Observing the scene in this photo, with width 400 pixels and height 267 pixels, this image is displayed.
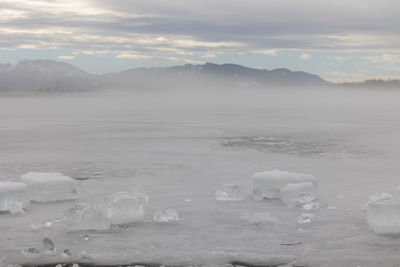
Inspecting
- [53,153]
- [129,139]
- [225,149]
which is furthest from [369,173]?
[129,139]

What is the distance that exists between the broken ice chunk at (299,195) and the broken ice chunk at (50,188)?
340cm

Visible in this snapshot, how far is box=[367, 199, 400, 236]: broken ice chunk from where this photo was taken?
22.4ft

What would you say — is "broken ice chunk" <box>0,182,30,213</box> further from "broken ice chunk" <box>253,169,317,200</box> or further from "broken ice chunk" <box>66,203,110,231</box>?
"broken ice chunk" <box>253,169,317,200</box>

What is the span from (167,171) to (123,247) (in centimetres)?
566

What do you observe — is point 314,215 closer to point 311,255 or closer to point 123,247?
point 311,255

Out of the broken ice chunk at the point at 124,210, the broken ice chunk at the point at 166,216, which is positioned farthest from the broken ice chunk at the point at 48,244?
the broken ice chunk at the point at 166,216

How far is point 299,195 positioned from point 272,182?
0.72m

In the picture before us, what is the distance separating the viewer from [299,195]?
8.36 meters

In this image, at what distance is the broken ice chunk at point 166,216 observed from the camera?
24.0 feet

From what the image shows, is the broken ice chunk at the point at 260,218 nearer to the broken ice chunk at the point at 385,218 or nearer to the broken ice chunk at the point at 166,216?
the broken ice chunk at the point at 166,216

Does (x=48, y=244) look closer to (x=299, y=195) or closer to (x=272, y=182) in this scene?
(x=299, y=195)

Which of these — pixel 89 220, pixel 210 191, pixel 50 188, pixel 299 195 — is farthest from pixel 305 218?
pixel 50 188

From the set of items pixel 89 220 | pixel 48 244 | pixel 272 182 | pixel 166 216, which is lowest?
pixel 48 244

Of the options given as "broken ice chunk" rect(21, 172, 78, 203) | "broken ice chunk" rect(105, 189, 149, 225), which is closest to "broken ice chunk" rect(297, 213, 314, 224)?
"broken ice chunk" rect(105, 189, 149, 225)
